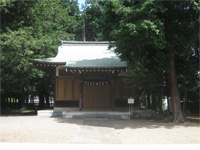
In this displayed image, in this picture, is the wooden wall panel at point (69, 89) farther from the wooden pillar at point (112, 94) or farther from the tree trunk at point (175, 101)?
the tree trunk at point (175, 101)

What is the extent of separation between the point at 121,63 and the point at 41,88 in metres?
14.7

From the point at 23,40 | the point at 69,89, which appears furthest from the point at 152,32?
the point at 23,40

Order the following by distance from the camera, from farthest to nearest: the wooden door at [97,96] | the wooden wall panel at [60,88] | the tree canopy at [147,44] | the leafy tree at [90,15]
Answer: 1. the leafy tree at [90,15]
2. the wooden wall panel at [60,88]
3. the wooden door at [97,96]
4. the tree canopy at [147,44]

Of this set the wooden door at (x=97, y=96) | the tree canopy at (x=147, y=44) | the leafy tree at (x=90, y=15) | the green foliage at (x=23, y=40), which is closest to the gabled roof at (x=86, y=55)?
the green foliage at (x=23, y=40)

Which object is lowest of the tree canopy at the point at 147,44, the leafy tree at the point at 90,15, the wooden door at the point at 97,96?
the wooden door at the point at 97,96

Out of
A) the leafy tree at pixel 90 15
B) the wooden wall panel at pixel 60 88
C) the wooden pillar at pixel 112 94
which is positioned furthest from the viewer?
the leafy tree at pixel 90 15

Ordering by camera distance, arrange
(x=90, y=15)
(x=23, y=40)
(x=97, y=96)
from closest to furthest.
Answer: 1. (x=23, y=40)
2. (x=97, y=96)
3. (x=90, y=15)

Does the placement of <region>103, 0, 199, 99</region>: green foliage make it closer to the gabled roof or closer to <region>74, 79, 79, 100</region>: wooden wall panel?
the gabled roof

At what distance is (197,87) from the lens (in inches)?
565

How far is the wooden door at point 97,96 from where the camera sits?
591 inches

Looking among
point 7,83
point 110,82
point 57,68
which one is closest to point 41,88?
point 7,83

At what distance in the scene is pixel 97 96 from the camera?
594 inches

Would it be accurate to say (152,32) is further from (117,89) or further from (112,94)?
(117,89)

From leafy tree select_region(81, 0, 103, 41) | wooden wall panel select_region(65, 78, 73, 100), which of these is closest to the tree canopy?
wooden wall panel select_region(65, 78, 73, 100)
